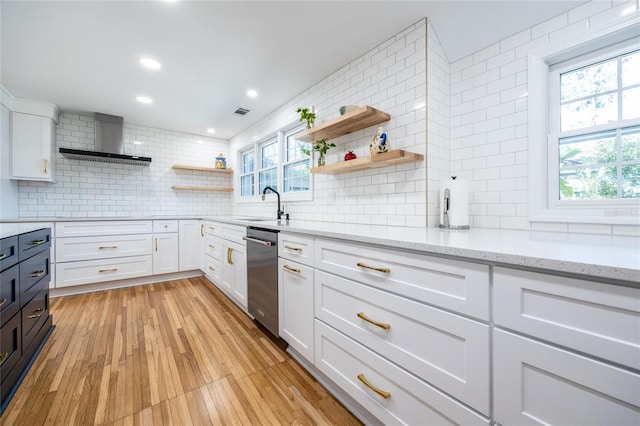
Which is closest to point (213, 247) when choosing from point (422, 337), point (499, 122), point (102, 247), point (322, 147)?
point (102, 247)

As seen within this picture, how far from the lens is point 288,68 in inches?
94.9

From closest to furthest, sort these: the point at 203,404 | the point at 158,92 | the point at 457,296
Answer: the point at 457,296 → the point at 203,404 → the point at 158,92

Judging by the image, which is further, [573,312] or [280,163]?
[280,163]

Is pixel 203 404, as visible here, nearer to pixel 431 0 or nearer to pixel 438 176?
pixel 438 176

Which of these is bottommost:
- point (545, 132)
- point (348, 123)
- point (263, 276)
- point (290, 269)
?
point (263, 276)

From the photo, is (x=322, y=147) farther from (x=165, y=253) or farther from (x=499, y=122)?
(x=165, y=253)

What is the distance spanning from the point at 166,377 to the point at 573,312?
2.02 m

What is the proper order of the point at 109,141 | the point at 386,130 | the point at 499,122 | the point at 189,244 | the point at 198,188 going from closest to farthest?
the point at 499,122, the point at 386,130, the point at 109,141, the point at 189,244, the point at 198,188

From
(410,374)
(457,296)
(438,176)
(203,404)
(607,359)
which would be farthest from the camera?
(438,176)

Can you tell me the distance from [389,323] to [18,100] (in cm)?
472

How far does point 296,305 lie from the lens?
169cm

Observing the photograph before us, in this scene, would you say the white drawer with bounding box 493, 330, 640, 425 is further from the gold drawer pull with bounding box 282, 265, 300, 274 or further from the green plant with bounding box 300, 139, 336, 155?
the green plant with bounding box 300, 139, 336, 155

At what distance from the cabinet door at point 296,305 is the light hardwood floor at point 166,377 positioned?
178mm

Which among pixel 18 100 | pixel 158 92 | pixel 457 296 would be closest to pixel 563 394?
pixel 457 296
